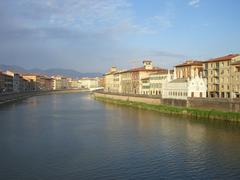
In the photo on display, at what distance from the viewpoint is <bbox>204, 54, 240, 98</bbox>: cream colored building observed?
49562mm

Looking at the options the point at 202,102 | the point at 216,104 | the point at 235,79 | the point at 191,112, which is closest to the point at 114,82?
the point at 235,79

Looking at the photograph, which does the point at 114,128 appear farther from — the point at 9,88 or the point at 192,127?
the point at 9,88

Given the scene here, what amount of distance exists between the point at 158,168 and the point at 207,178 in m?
2.76

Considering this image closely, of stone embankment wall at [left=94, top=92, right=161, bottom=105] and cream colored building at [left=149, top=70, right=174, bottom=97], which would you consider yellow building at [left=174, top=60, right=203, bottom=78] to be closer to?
cream colored building at [left=149, top=70, right=174, bottom=97]

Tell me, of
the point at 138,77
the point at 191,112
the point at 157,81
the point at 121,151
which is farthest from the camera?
the point at 138,77

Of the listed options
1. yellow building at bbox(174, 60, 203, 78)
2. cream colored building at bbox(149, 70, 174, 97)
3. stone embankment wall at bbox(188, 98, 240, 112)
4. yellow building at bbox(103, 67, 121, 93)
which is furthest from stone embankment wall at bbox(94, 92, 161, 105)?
yellow building at bbox(103, 67, 121, 93)

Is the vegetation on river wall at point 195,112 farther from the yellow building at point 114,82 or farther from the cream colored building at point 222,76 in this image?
the yellow building at point 114,82

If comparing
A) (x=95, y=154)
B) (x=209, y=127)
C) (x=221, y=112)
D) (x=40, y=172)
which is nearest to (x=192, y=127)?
(x=209, y=127)

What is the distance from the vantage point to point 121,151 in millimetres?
24531

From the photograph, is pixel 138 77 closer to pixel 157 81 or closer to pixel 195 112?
pixel 157 81

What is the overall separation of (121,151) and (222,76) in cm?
3070

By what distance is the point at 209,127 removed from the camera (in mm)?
34344

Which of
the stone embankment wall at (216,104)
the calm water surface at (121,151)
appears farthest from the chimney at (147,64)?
the calm water surface at (121,151)

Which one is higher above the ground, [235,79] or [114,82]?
[114,82]
